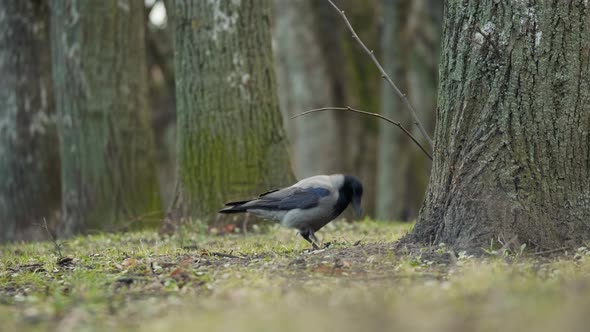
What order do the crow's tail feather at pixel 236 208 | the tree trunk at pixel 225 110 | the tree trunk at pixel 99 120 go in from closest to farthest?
the crow's tail feather at pixel 236 208 → the tree trunk at pixel 225 110 → the tree trunk at pixel 99 120

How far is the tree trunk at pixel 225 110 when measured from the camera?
10852mm

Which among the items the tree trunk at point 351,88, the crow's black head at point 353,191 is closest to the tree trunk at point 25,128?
the tree trunk at point 351,88

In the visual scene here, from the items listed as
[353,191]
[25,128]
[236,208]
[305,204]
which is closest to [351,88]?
[25,128]

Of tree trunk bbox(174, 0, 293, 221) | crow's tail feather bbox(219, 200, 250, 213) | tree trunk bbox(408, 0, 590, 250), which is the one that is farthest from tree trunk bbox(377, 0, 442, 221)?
tree trunk bbox(408, 0, 590, 250)

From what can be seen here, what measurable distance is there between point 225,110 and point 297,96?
8.10 metres

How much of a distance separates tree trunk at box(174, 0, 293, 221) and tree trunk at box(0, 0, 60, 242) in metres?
4.40

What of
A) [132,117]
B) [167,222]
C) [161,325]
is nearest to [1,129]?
[132,117]

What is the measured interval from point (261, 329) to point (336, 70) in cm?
1532

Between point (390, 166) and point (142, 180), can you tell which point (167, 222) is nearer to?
point (142, 180)

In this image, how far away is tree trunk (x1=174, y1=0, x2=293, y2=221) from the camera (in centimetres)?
1085

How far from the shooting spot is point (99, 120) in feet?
42.3

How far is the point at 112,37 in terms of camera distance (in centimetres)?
1297

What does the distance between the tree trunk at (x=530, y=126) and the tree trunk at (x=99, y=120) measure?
22.9ft

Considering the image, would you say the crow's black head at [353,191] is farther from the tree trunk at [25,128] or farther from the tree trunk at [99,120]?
the tree trunk at [25,128]
